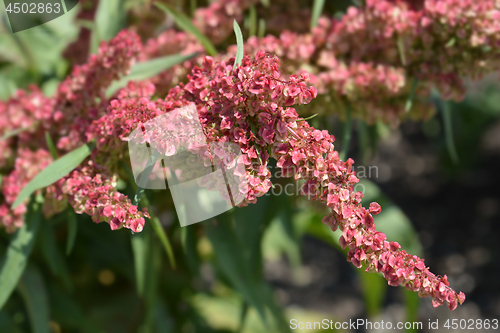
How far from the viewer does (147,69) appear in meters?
0.56

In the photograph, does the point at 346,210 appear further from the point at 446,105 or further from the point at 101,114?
the point at 446,105

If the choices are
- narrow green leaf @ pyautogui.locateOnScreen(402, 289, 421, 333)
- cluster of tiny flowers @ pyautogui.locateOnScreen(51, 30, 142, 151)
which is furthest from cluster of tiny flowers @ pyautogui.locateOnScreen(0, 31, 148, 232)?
narrow green leaf @ pyautogui.locateOnScreen(402, 289, 421, 333)

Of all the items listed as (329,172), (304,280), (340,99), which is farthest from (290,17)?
(304,280)

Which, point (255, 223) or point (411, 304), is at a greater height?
point (255, 223)

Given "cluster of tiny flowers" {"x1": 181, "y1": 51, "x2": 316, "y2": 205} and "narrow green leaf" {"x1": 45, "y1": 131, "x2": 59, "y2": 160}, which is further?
"narrow green leaf" {"x1": 45, "y1": 131, "x2": 59, "y2": 160}

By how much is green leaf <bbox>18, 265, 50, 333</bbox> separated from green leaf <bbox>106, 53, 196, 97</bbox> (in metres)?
0.32

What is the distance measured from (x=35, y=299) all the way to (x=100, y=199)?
364 mm

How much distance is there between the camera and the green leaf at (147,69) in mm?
542

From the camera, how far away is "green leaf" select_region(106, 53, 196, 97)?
542 mm

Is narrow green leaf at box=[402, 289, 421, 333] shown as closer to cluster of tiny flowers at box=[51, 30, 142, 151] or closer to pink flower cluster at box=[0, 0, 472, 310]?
pink flower cluster at box=[0, 0, 472, 310]

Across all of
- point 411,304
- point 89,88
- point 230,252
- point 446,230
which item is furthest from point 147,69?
point 446,230

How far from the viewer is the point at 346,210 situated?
357 mm

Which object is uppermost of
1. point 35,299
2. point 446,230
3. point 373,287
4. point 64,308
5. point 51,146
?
point 51,146

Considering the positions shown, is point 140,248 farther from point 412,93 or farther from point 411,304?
point 411,304
